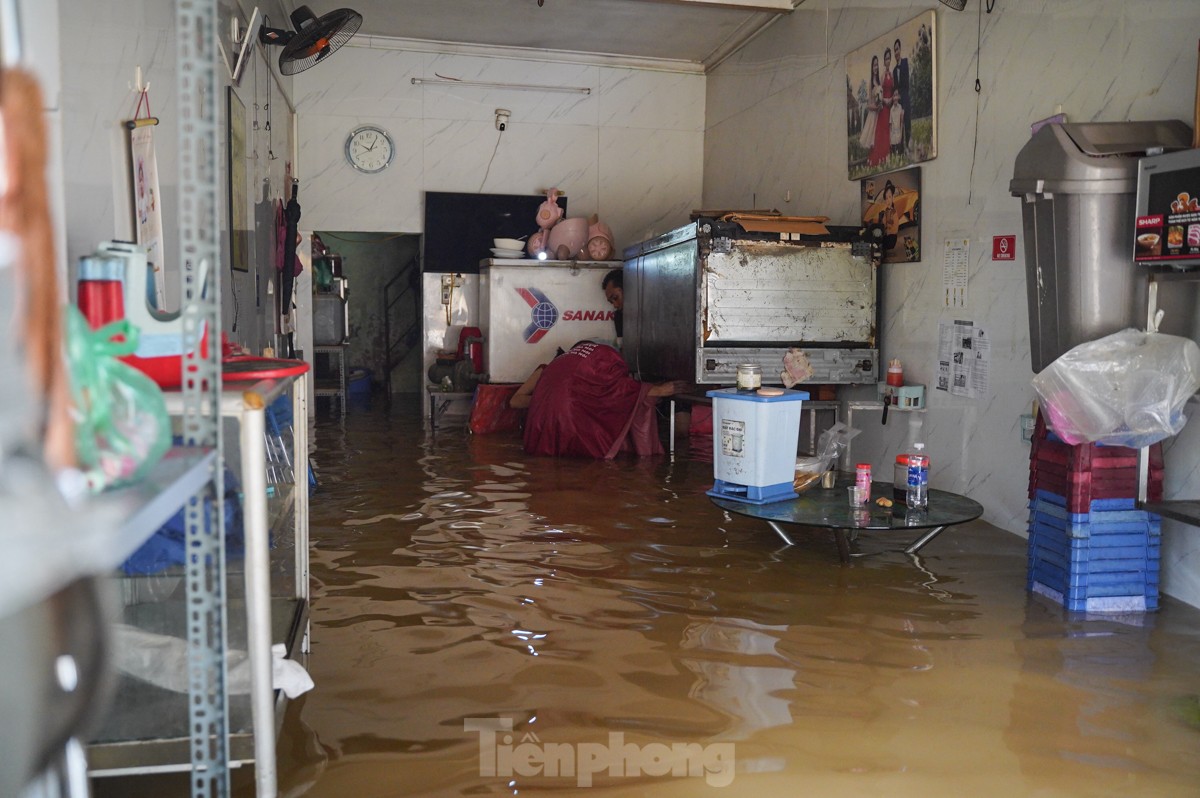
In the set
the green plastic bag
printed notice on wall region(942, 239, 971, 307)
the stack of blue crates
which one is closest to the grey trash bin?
the stack of blue crates

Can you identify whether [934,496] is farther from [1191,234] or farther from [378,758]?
[378,758]

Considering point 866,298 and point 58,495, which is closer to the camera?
point 58,495

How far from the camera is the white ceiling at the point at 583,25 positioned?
25.7ft

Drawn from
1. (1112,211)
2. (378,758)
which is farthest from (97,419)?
(1112,211)

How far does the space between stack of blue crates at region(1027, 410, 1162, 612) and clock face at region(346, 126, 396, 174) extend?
23.4ft

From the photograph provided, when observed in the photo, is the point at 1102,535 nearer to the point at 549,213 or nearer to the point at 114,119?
the point at 114,119

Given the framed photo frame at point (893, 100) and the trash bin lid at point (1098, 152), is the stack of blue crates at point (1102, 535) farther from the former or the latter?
the framed photo frame at point (893, 100)

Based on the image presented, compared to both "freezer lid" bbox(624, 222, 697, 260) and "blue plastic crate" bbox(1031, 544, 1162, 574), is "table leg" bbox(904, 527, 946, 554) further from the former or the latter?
"freezer lid" bbox(624, 222, 697, 260)

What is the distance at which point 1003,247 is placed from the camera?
476cm

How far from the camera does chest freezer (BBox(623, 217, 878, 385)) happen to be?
5770mm

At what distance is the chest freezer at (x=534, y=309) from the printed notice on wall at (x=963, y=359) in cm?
368

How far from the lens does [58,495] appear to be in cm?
108

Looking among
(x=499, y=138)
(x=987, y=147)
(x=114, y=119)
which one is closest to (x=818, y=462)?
(x=987, y=147)

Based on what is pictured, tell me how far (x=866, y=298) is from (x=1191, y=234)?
2.77 metres
